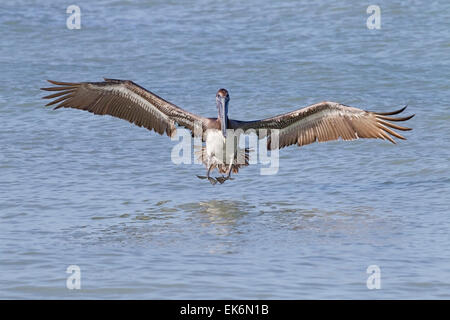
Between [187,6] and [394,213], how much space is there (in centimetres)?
1040

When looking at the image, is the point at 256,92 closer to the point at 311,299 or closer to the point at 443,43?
the point at 443,43

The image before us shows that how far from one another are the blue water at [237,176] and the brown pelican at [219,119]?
514 mm

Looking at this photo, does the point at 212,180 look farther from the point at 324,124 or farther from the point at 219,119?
the point at 324,124

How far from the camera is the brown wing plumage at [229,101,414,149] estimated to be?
9688 millimetres

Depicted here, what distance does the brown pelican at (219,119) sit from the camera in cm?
973

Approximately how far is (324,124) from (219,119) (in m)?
1.13

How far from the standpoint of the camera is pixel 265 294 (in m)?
6.68

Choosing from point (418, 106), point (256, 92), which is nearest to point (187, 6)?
point (256, 92)
